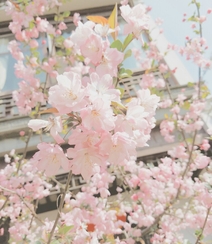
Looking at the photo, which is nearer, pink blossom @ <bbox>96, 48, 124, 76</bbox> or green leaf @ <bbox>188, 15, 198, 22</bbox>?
pink blossom @ <bbox>96, 48, 124, 76</bbox>

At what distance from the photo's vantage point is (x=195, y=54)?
397cm

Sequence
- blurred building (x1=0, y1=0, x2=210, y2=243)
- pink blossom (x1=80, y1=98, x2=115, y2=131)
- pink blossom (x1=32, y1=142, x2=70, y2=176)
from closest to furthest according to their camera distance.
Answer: pink blossom (x1=80, y1=98, x2=115, y2=131) → pink blossom (x1=32, y1=142, x2=70, y2=176) → blurred building (x1=0, y1=0, x2=210, y2=243)

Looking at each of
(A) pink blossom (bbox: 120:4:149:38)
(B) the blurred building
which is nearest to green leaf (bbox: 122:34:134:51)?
(A) pink blossom (bbox: 120:4:149:38)

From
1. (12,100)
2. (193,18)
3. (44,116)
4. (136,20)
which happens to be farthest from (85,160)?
(12,100)

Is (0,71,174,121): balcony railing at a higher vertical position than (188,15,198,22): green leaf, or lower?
lower

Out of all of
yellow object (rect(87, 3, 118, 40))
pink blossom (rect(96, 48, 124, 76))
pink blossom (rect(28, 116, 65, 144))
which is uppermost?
yellow object (rect(87, 3, 118, 40))

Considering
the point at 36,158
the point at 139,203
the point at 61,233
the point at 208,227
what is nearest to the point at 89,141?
the point at 36,158

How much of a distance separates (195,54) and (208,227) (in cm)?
258

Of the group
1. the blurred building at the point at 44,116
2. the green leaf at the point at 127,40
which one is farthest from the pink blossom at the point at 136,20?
the blurred building at the point at 44,116

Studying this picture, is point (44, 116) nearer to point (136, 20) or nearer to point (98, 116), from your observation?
point (136, 20)

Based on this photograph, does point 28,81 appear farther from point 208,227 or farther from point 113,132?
point 113,132

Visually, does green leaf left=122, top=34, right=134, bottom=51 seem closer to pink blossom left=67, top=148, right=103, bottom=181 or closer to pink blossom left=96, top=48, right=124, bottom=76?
pink blossom left=96, top=48, right=124, bottom=76

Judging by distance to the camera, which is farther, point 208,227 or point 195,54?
point 195,54

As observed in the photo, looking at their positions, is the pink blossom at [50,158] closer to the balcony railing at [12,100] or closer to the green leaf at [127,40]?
the green leaf at [127,40]
